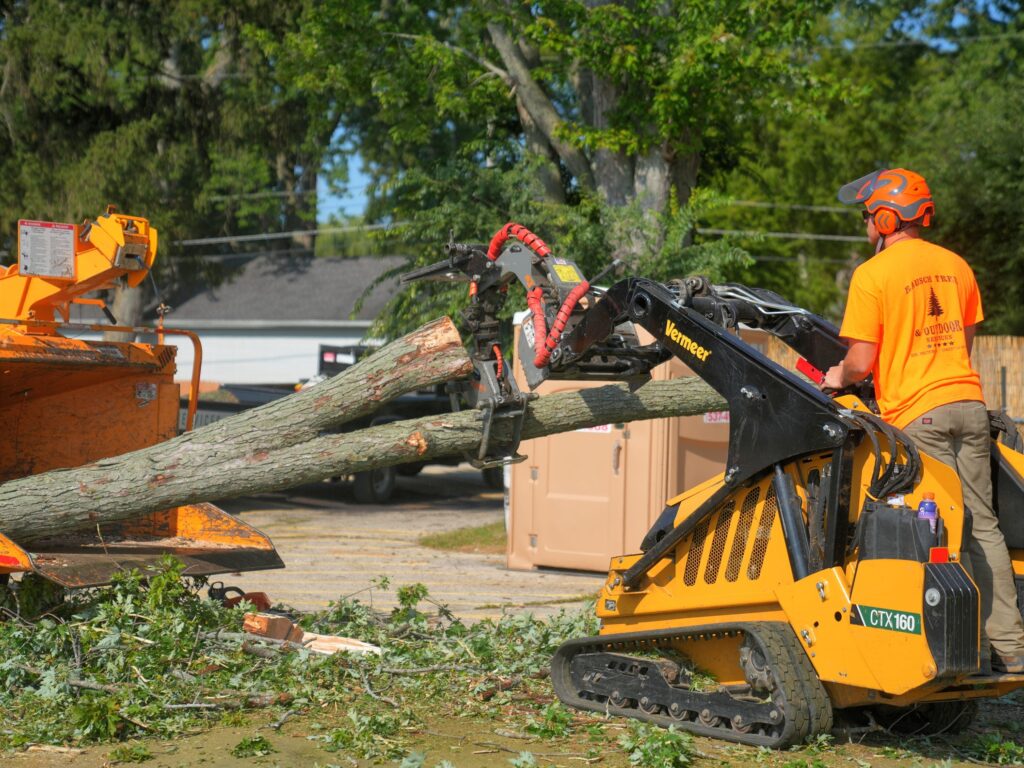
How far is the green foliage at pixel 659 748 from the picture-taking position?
5.38 meters

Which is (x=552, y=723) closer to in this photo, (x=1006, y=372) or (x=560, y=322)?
(x=560, y=322)

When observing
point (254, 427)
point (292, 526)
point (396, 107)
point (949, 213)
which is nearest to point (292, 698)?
point (254, 427)

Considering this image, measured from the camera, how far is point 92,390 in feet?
29.4

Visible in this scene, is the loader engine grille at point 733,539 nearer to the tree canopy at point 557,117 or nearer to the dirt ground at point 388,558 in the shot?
the dirt ground at point 388,558

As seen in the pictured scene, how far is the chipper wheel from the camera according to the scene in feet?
18.0

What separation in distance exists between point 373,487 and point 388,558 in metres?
5.73

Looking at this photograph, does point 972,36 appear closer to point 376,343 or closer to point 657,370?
point 376,343

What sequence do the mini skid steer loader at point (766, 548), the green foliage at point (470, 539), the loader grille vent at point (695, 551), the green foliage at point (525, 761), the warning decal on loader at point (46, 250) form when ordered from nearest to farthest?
1. the mini skid steer loader at point (766, 548)
2. the green foliage at point (525, 761)
3. the loader grille vent at point (695, 551)
4. the warning decal on loader at point (46, 250)
5. the green foliage at point (470, 539)

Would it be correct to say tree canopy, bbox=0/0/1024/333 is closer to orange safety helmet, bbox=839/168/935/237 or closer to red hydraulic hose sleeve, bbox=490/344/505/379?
red hydraulic hose sleeve, bbox=490/344/505/379

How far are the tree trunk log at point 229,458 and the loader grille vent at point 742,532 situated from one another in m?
2.15

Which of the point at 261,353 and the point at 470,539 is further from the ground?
the point at 261,353

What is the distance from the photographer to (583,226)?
15.7 m

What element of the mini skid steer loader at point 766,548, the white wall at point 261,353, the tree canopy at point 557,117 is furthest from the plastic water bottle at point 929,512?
the white wall at point 261,353

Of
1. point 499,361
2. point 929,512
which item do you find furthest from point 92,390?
point 929,512
